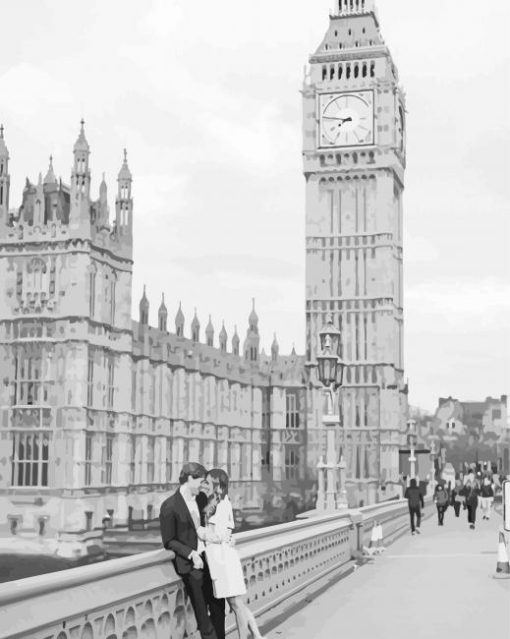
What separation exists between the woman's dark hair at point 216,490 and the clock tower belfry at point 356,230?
6714cm

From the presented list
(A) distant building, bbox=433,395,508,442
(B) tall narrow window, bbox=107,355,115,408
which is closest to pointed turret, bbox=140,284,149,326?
(B) tall narrow window, bbox=107,355,115,408

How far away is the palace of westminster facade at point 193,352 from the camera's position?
45469 millimetres

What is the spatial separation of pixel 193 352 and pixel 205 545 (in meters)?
56.8

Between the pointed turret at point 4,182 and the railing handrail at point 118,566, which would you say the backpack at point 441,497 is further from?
the pointed turret at point 4,182

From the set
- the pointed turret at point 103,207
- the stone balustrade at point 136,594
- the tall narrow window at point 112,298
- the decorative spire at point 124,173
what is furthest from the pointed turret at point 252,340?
the stone balustrade at point 136,594

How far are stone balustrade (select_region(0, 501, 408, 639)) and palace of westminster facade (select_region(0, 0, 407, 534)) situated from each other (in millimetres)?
31150

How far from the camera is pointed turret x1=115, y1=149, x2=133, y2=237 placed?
51469 millimetres

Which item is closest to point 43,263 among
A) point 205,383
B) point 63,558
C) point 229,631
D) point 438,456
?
point 63,558

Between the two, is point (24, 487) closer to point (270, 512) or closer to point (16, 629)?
point (270, 512)

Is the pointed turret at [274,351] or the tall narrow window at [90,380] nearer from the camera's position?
the tall narrow window at [90,380]

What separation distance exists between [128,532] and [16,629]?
138 feet

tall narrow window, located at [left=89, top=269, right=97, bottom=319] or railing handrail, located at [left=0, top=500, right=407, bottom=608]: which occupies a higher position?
tall narrow window, located at [left=89, top=269, right=97, bottom=319]

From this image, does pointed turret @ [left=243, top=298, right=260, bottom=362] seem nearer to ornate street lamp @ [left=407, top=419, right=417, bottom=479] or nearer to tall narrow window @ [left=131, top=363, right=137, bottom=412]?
ornate street lamp @ [left=407, top=419, right=417, bottom=479]

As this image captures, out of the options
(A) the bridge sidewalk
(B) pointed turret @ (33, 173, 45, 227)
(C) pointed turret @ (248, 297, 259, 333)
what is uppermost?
(B) pointed turret @ (33, 173, 45, 227)
